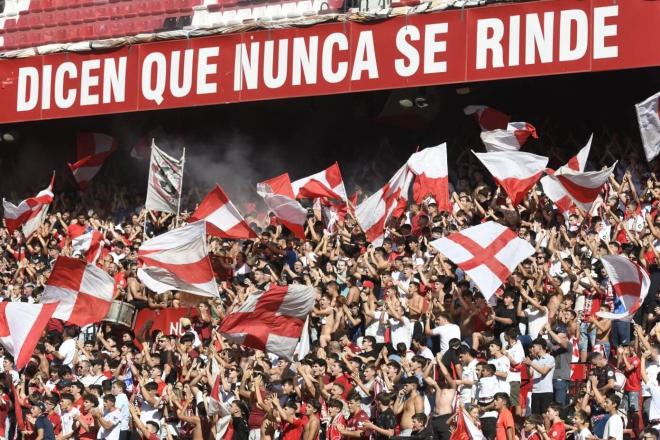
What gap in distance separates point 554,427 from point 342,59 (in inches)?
383

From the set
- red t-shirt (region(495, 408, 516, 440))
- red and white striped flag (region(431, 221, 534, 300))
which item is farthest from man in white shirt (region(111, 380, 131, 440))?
red t-shirt (region(495, 408, 516, 440))

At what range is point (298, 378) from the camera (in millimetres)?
17328

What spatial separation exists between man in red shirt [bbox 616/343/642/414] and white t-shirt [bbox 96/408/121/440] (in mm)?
5709

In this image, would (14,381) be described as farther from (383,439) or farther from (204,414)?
(383,439)

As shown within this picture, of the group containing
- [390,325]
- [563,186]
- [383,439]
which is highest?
[563,186]

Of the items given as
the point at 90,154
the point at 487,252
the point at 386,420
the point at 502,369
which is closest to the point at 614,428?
the point at 502,369

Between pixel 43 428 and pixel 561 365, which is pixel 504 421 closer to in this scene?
pixel 561 365

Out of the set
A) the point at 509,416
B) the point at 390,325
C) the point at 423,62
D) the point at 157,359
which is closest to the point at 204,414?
the point at 157,359

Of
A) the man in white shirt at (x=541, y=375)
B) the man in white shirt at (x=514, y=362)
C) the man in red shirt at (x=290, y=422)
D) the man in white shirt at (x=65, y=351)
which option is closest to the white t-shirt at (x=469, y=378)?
the man in white shirt at (x=514, y=362)

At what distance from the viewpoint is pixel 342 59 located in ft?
77.7

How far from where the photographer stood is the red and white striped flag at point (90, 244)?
24.4 meters

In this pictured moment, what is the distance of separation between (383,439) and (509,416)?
1384mm

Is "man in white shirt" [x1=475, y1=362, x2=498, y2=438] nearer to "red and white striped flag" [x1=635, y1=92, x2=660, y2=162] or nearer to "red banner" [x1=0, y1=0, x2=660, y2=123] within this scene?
"red and white striped flag" [x1=635, y1=92, x2=660, y2=162]

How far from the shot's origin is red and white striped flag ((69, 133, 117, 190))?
26906 millimetres
